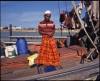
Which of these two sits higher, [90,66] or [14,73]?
[90,66]

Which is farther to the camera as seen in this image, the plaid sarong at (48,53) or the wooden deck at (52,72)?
the plaid sarong at (48,53)

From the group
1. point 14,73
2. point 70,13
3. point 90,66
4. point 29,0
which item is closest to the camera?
point 29,0

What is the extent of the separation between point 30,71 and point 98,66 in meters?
1.94

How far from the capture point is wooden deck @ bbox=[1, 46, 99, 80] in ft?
14.0

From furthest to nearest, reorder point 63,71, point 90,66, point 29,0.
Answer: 1. point 90,66
2. point 63,71
3. point 29,0

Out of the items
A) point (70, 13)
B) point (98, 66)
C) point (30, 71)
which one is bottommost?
point (30, 71)

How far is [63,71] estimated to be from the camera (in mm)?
4512

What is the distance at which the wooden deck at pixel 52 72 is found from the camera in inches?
168

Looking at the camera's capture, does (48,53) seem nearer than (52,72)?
No

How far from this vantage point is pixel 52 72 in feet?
14.6

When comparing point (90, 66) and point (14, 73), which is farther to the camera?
point (14, 73)

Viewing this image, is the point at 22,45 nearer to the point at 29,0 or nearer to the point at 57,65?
the point at 57,65

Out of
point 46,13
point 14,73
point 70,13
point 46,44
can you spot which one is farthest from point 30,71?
point 70,13

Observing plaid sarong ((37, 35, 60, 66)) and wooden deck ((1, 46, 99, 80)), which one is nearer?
wooden deck ((1, 46, 99, 80))
